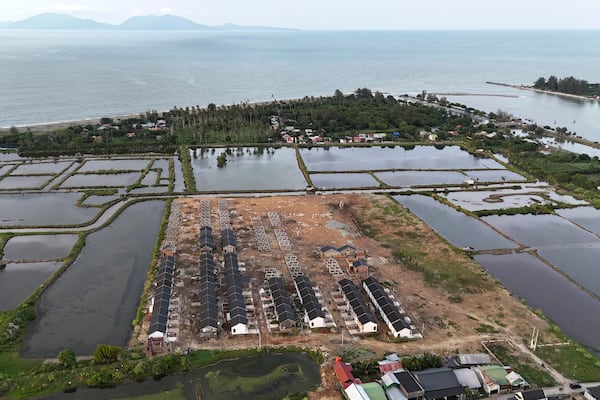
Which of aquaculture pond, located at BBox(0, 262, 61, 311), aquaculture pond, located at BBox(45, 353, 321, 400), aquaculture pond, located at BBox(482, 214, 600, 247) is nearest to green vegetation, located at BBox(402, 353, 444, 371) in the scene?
aquaculture pond, located at BBox(45, 353, 321, 400)

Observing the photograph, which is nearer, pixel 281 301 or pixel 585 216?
pixel 281 301

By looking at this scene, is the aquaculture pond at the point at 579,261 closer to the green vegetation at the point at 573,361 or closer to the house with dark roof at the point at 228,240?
the green vegetation at the point at 573,361

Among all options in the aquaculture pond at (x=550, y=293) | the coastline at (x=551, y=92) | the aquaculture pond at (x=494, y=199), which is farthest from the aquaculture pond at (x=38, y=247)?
the coastline at (x=551, y=92)

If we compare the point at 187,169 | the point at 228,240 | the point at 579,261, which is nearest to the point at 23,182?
the point at 187,169

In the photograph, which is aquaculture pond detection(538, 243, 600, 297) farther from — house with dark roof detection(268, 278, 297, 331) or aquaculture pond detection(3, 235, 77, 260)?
aquaculture pond detection(3, 235, 77, 260)

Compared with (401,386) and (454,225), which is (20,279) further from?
(454,225)

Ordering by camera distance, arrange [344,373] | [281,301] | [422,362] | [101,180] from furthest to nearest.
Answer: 1. [101,180]
2. [281,301]
3. [422,362]
4. [344,373]

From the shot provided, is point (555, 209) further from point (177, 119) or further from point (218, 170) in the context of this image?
point (177, 119)
